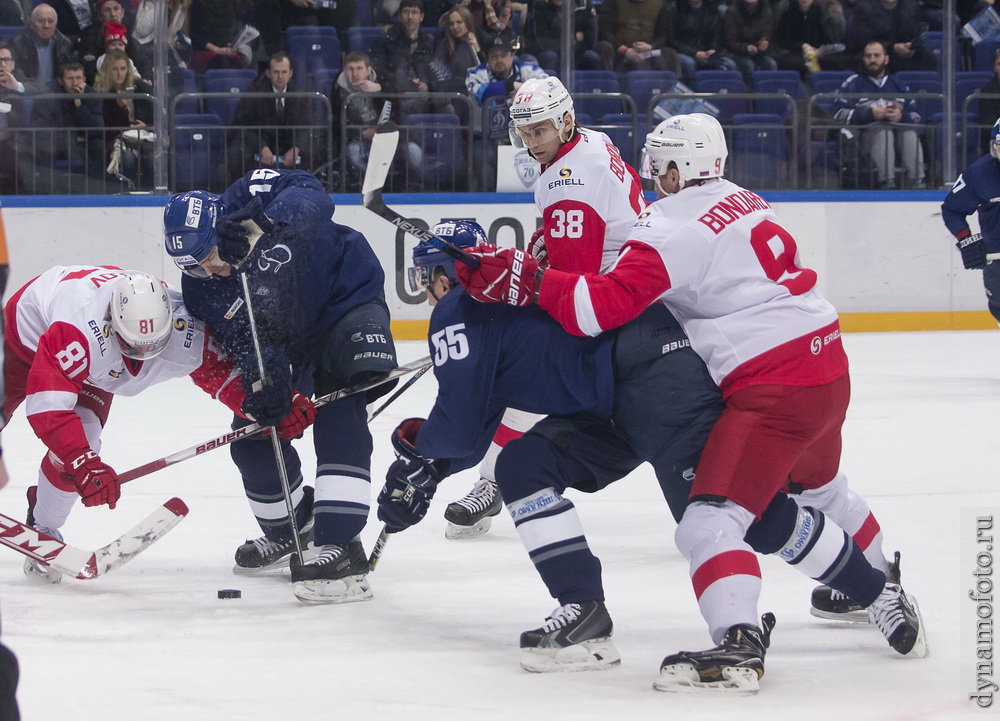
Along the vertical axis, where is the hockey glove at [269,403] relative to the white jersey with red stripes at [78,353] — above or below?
below

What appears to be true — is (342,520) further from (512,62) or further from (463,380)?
(512,62)

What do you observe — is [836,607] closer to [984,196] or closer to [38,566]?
[38,566]

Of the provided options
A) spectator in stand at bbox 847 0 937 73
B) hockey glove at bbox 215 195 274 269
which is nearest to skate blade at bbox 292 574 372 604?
hockey glove at bbox 215 195 274 269

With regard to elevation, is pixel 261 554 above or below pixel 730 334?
below

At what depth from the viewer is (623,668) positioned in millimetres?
2541

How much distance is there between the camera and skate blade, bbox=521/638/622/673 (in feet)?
8.28

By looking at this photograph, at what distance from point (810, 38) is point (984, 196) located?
275cm

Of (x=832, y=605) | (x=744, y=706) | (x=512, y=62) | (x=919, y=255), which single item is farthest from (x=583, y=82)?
(x=744, y=706)

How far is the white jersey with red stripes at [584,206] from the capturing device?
343 centimetres

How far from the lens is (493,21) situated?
307 inches

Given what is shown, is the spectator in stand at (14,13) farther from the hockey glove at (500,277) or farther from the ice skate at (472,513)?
the hockey glove at (500,277)

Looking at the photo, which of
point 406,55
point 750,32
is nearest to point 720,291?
point 406,55

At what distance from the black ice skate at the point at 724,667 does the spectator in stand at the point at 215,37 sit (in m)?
5.94

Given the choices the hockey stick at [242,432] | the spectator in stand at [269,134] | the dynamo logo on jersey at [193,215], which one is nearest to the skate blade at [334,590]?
the hockey stick at [242,432]
